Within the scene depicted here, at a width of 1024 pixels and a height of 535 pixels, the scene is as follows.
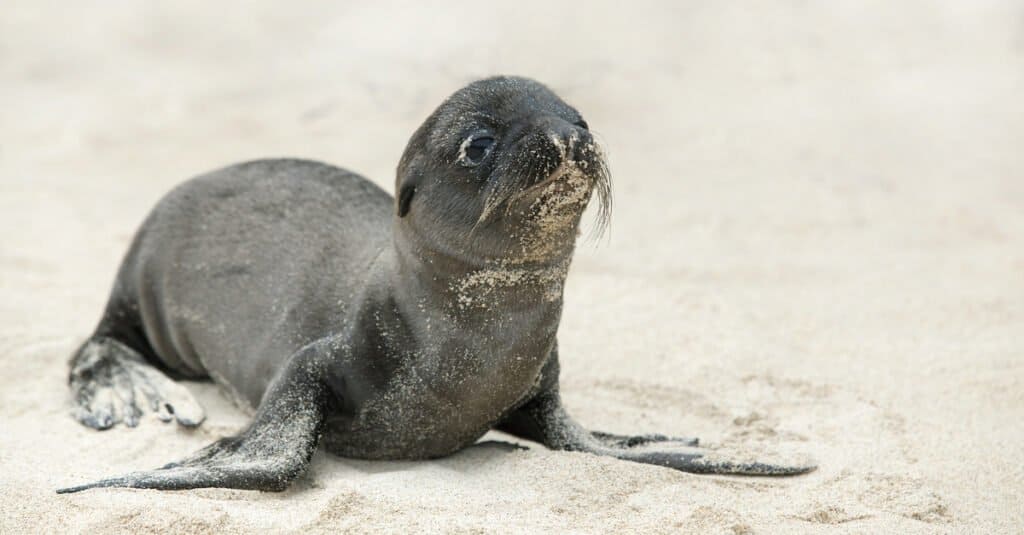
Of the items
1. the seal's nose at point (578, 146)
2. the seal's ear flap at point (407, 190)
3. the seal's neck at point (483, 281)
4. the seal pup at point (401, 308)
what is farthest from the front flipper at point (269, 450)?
the seal's nose at point (578, 146)

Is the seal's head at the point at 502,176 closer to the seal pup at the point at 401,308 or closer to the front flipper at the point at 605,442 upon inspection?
the seal pup at the point at 401,308

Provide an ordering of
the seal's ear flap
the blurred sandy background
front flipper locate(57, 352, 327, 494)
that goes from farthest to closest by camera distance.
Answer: the seal's ear flap
the blurred sandy background
front flipper locate(57, 352, 327, 494)

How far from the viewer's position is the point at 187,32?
1181cm

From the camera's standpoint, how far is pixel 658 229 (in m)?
7.80

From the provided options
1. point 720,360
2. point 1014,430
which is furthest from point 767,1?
point 1014,430

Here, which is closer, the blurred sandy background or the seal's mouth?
the seal's mouth

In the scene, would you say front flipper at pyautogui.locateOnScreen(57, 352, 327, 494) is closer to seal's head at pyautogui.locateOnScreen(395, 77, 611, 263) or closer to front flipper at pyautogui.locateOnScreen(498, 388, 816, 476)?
seal's head at pyautogui.locateOnScreen(395, 77, 611, 263)

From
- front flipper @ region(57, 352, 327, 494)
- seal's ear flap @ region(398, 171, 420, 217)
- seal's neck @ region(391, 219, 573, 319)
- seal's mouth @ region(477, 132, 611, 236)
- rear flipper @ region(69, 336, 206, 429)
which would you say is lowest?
rear flipper @ region(69, 336, 206, 429)

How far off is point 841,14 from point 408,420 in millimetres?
7896

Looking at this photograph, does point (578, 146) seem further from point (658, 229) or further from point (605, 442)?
point (658, 229)

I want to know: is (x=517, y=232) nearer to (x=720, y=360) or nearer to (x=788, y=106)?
(x=720, y=360)

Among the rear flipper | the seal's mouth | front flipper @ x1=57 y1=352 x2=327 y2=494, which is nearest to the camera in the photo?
the seal's mouth

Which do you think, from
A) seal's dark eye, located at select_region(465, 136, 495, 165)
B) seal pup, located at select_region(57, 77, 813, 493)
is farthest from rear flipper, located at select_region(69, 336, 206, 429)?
seal's dark eye, located at select_region(465, 136, 495, 165)

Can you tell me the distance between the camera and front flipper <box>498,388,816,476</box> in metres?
4.35
